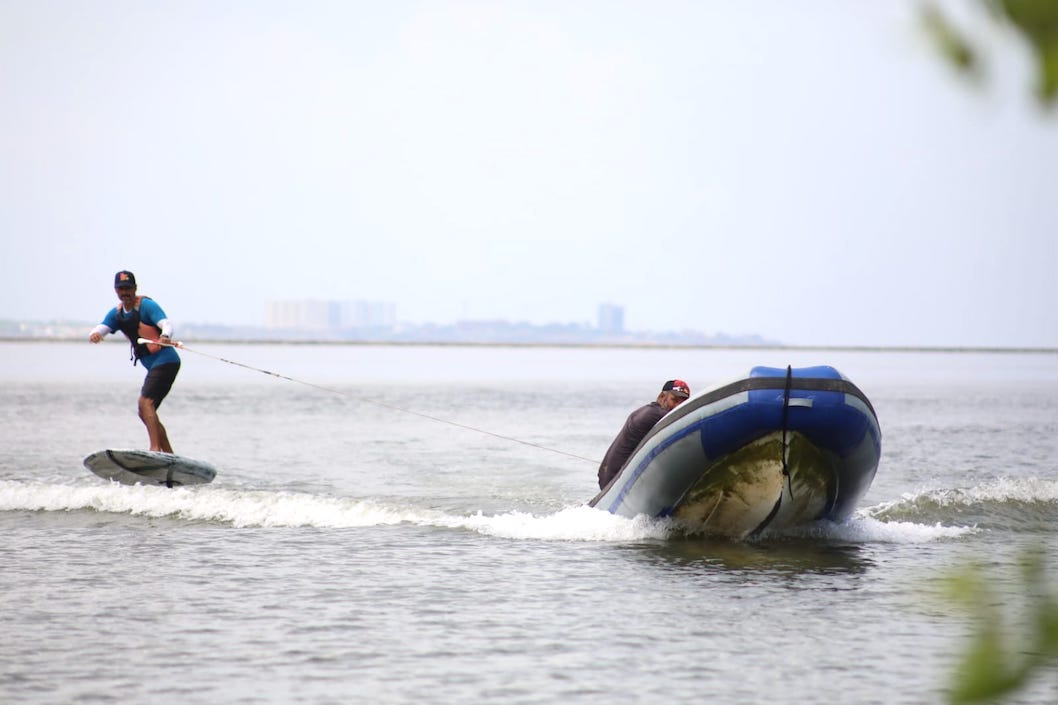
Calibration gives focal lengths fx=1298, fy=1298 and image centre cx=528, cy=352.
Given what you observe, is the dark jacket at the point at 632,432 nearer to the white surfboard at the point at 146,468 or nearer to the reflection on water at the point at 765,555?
the reflection on water at the point at 765,555

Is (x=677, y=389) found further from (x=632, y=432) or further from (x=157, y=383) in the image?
(x=157, y=383)

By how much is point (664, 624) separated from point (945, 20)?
6797 millimetres

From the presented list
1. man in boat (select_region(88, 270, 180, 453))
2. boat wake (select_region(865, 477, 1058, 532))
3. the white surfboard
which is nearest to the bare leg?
man in boat (select_region(88, 270, 180, 453))

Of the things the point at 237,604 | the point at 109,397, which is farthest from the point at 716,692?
the point at 109,397

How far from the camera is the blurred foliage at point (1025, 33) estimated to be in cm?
197

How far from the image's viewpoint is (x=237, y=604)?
29.5ft

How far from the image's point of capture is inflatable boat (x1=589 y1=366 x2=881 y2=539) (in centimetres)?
1073

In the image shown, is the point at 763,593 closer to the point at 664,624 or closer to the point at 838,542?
the point at 664,624

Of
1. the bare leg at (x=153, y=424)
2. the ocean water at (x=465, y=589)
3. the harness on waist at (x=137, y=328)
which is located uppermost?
the harness on waist at (x=137, y=328)

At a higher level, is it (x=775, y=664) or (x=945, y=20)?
(x=945, y=20)

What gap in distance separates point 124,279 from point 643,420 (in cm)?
557

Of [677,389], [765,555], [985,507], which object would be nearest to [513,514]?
[677,389]

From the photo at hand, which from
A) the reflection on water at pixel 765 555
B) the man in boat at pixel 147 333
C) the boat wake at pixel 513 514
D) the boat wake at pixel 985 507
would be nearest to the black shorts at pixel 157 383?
the man in boat at pixel 147 333

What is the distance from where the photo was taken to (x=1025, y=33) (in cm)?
199
